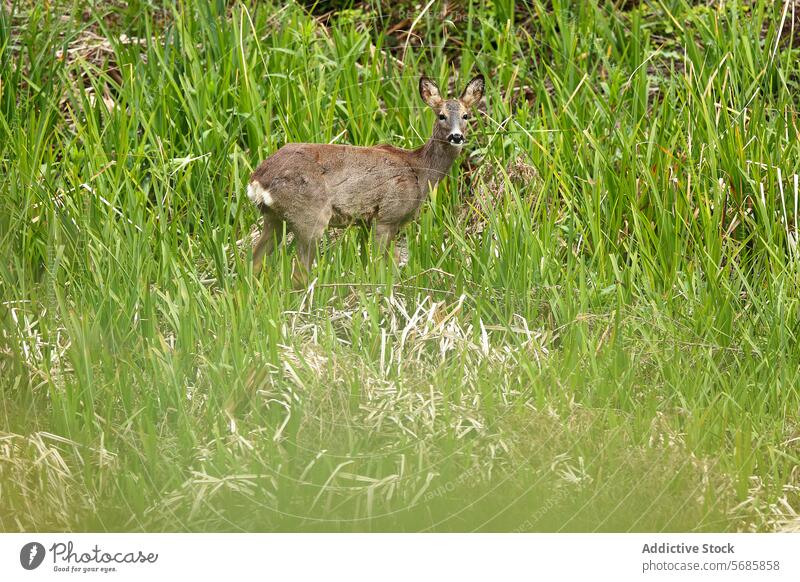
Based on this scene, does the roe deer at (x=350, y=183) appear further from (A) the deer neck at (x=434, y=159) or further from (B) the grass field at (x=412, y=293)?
(B) the grass field at (x=412, y=293)

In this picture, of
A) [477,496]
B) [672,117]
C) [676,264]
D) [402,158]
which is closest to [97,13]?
[402,158]

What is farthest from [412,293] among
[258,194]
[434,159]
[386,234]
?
[434,159]

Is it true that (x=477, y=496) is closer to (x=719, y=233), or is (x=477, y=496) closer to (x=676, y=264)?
(x=676, y=264)

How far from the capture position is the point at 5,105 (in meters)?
6.96

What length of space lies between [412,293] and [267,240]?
107 cm

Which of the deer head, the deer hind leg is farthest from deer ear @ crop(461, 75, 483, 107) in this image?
the deer hind leg

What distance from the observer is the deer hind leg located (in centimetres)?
608

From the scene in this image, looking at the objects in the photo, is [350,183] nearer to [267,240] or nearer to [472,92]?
[267,240]

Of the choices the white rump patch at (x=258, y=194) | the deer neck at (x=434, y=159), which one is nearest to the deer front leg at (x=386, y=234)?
the deer neck at (x=434, y=159)

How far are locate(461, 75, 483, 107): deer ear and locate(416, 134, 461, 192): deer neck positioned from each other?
0.26 meters

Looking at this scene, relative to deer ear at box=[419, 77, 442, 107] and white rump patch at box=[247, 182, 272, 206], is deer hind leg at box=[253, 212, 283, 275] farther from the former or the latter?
deer ear at box=[419, 77, 442, 107]

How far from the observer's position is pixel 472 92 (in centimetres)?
632

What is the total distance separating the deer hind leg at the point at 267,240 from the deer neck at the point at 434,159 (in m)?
0.86

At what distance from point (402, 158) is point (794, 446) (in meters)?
2.74
